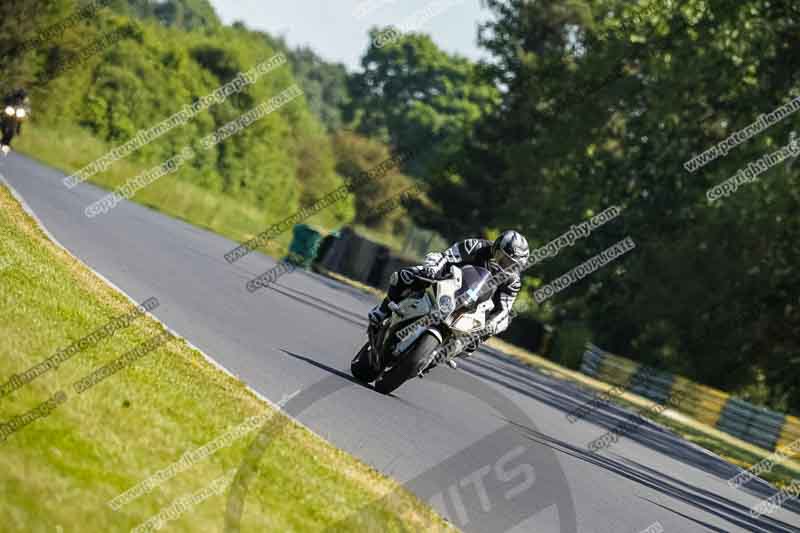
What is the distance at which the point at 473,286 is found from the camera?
40.0 feet

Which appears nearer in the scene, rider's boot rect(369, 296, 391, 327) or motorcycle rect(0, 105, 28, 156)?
rider's boot rect(369, 296, 391, 327)

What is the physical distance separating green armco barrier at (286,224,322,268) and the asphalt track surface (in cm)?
1018

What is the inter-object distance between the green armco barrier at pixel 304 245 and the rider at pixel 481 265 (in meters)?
21.9

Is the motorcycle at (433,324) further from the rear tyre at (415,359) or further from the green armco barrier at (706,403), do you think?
the green armco barrier at (706,403)

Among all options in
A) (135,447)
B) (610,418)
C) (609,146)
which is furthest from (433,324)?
(609,146)

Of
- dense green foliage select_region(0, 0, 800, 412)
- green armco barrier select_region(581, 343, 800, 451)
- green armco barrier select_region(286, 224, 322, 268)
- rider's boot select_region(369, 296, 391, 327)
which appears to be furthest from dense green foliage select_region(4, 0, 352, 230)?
rider's boot select_region(369, 296, 391, 327)

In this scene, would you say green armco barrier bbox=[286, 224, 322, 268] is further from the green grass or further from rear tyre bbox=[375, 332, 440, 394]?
the green grass

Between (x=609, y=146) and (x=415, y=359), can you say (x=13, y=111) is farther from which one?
(x=609, y=146)

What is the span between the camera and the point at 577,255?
52500 mm

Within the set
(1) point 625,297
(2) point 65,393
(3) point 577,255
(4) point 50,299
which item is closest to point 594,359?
(1) point 625,297

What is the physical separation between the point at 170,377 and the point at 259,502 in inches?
104

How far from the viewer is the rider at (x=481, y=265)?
12141 mm

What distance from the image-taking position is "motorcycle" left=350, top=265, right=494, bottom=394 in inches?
473

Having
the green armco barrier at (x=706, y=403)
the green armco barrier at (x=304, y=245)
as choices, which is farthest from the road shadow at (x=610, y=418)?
the green armco barrier at (x=304, y=245)
